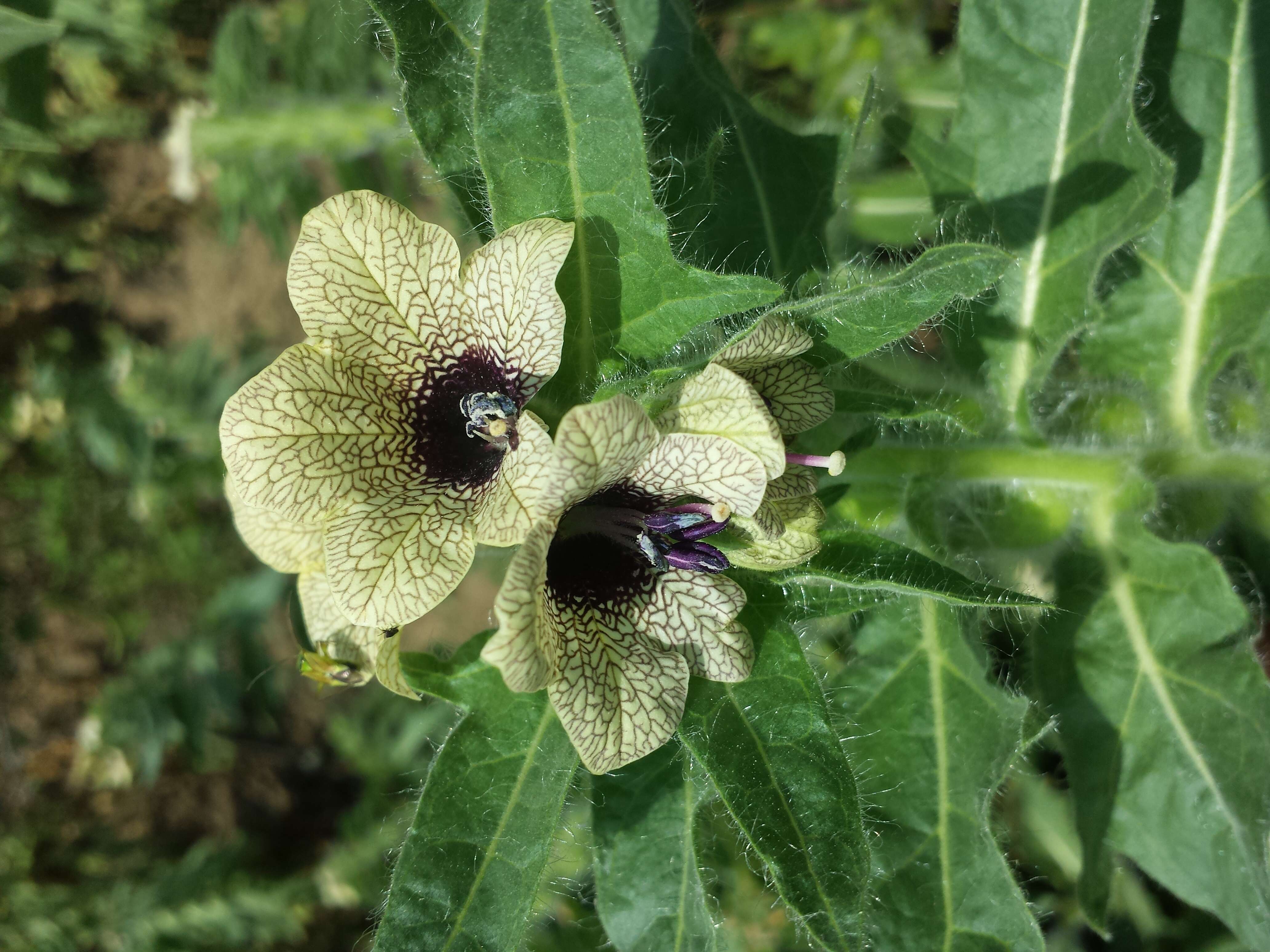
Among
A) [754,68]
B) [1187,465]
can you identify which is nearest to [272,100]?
[754,68]

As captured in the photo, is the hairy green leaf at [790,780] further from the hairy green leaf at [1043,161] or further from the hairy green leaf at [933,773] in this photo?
the hairy green leaf at [1043,161]

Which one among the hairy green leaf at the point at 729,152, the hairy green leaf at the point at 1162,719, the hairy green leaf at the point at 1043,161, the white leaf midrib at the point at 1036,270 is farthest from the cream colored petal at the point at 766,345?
the hairy green leaf at the point at 1162,719

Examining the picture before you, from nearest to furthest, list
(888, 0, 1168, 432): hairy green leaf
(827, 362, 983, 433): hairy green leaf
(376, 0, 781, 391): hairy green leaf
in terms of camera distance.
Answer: (376, 0, 781, 391): hairy green leaf, (827, 362, 983, 433): hairy green leaf, (888, 0, 1168, 432): hairy green leaf

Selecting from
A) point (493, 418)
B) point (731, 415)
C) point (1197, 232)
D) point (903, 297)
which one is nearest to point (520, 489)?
point (493, 418)

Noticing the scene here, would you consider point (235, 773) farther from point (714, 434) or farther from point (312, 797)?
point (714, 434)

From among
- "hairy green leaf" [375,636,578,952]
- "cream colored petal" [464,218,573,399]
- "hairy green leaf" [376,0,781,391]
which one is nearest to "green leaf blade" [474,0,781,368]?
"hairy green leaf" [376,0,781,391]

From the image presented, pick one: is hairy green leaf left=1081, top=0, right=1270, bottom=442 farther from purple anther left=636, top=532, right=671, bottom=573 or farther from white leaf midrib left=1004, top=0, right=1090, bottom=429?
purple anther left=636, top=532, right=671, bottom=573
